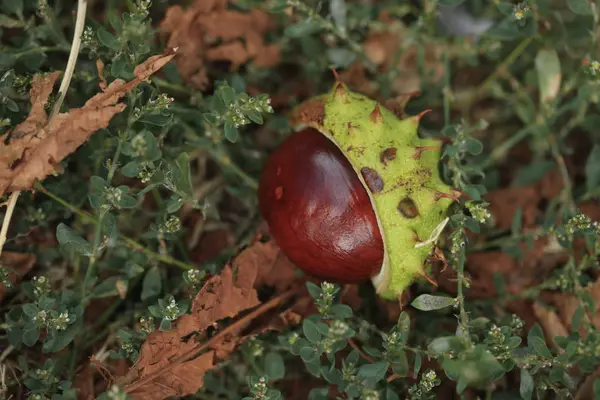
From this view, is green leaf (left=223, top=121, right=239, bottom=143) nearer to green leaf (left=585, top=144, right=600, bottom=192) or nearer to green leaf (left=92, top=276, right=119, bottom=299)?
green leaf (left=92, top=276, right=119, bottom=299)

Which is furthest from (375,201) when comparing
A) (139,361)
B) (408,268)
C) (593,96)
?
(593,96)

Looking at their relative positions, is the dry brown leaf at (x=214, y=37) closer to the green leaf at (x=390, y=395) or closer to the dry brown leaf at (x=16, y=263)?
the dry brown leaf at (x=16, y=263)

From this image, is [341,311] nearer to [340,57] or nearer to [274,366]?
[274,366]

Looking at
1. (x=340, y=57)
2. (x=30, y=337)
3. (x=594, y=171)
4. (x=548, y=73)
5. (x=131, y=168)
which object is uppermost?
(x=131, y=168)

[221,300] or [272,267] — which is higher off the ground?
[221,300]

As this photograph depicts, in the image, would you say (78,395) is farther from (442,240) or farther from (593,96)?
(593,96)

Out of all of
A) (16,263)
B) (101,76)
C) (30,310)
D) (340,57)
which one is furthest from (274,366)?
(340,57)

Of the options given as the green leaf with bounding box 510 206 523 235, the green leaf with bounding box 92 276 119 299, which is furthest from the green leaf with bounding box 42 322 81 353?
the green leaf with bounding box 510 206 523 235
